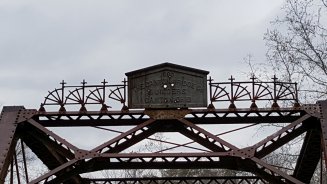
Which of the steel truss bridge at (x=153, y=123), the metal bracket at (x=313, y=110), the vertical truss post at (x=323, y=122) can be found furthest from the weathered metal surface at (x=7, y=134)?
the vertical truss post at (x=323, y=122)

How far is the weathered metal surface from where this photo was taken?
45.2ft

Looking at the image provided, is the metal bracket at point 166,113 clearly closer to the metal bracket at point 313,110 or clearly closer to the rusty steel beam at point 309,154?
the metal bracket at point 313,110

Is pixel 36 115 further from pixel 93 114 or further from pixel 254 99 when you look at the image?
pixel 254 99

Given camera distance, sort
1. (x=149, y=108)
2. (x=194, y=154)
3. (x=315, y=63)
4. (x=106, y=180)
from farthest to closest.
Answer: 1. (x=315, y=63)
2. (x=106, y=180)
3. (x=149, y=108)
4. (x=194, y=154)

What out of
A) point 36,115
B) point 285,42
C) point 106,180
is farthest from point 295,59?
point 36,115

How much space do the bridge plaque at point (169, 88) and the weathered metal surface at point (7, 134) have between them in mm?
3181

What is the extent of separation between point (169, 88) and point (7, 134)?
4498 millimetres

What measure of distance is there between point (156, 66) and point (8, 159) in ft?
15.2

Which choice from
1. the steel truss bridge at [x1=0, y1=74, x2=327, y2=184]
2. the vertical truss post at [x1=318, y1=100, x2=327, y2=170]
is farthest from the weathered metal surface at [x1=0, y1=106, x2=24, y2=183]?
the vertical truss post at [x1=318, y1=100, x2=327, y2=170]

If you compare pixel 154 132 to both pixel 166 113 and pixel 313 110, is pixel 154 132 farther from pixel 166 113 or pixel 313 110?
pixel 313 110

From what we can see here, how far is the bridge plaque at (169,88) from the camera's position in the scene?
48.3ft

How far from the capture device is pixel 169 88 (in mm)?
14766

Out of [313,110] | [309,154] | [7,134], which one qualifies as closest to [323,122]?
[313,110]

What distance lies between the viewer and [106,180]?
66.1ft
